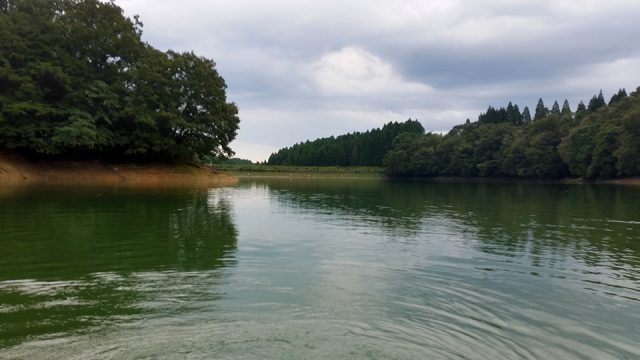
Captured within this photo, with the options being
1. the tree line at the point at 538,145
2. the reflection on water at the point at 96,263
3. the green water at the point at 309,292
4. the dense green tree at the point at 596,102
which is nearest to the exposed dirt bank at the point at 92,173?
the reflection on water at the point at 96,263

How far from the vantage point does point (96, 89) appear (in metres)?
53.0

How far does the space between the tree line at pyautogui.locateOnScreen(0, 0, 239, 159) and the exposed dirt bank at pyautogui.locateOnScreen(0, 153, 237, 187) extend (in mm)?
1820

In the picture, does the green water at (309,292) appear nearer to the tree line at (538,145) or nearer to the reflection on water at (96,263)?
the reflection on water at (96,263)

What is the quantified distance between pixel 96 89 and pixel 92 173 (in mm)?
9205

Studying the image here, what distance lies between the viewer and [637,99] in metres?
96.7

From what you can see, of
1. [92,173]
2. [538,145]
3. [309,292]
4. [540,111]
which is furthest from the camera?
[540,111]

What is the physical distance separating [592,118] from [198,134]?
86.4 m

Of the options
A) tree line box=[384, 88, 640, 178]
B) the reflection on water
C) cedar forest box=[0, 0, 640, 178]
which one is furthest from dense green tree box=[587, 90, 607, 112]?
the reflection on water

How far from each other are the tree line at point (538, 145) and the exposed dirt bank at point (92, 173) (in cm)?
7427

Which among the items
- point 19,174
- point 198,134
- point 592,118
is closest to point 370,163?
point 592,118

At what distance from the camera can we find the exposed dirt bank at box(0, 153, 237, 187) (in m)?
49.6

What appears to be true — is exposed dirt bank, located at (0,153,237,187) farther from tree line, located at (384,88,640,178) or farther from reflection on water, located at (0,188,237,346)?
tree line, located at (384,88,640,178)

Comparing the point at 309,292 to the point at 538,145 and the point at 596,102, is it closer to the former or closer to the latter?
the point at 538,145

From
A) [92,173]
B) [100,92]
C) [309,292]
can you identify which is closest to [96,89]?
[100,92]
